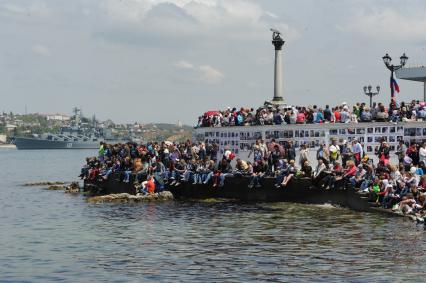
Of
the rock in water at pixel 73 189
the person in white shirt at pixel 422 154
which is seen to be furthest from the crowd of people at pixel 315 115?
the rock in water at pixel 73 189

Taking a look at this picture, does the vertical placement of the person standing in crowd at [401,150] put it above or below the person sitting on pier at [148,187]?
above

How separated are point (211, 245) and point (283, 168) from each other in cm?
1141

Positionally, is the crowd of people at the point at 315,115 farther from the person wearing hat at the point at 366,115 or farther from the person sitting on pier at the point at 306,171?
the person sitting on pier at the point at 306,171

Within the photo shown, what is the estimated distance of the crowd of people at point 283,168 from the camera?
2986cm

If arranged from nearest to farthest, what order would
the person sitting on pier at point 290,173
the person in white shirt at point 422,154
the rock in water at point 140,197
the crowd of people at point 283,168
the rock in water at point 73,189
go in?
1. the crowd of people at point 283,168
2. the person in white shirt at point 422,154
3. the person sitting on pier at point 290,173
4. the rock in water at point 140,197
5. the rock in water at point 73,189

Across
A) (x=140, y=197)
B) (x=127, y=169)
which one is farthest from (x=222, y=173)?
(x=127, y=169)

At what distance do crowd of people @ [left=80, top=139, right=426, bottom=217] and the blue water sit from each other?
3.62 ft

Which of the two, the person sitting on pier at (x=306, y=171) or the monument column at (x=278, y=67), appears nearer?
the person sitting on pier at (x=306, y=171)

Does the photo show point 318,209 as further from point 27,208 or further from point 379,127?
point 27,208

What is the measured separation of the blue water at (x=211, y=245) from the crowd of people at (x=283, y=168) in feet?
3.62

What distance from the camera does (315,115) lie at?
39.9 metres

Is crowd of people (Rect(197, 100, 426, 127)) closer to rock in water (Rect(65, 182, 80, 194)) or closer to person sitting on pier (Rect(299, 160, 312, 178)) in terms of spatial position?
person sitting on pier (Rect(299, 160, 312, 178))

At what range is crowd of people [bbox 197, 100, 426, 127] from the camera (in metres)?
36.8

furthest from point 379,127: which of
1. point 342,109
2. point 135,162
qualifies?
point 135,162
